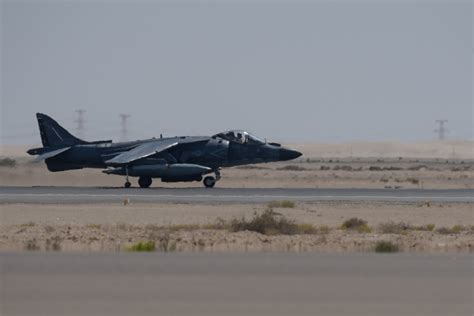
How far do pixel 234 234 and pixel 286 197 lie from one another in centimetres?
1536

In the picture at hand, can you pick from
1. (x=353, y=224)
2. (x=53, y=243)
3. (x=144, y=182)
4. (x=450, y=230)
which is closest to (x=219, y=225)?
(x=353, y=224)

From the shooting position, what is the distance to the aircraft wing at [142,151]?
45.6 metres

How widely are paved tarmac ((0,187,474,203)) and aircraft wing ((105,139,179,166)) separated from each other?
2183 millimetres

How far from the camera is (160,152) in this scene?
46750mm

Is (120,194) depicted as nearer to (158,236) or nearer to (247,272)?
(158,236)

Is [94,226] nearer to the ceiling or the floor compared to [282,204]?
nearer to the floor

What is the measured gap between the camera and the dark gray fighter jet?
46.6 m

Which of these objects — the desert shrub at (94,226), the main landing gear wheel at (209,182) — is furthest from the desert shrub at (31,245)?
the main landing gear wheel at (209,182)

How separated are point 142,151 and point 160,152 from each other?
0.91 metres

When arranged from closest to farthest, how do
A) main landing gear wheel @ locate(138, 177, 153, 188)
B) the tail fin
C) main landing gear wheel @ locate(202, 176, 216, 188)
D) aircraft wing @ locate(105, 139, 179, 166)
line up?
1. aircraft wing @ locate(105, 139, 179, 166)
2. main landing gear wheel @ locate(138, 177, 153, 188)
3. main landing gear wheel @ locate(202, 176, 216, 188)
4. the tail fin

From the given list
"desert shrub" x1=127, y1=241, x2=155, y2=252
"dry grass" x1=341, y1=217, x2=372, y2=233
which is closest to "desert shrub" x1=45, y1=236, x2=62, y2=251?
"desert shrub" x1=127, y1=241, x2=155, y2=252

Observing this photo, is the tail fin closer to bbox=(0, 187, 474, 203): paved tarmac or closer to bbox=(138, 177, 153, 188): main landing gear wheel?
bbox=(138, 177, 153, 188): main landing gear wheel

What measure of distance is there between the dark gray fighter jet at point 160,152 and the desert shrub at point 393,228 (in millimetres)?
19870

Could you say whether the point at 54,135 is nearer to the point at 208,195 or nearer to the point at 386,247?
the point at 208,195
